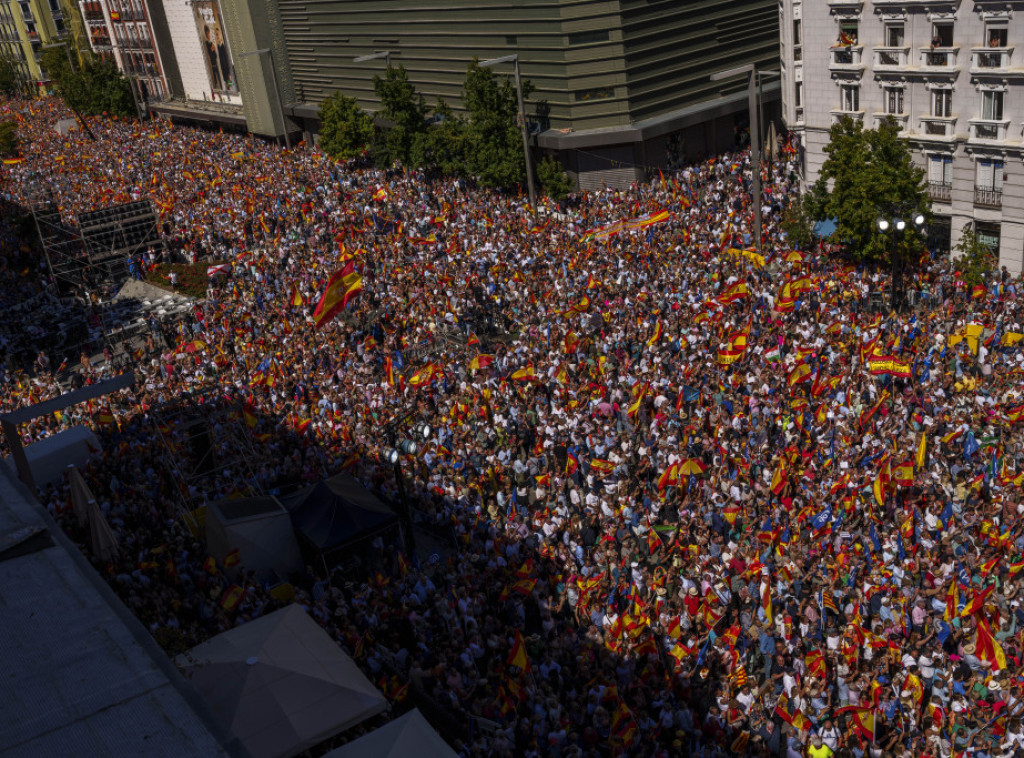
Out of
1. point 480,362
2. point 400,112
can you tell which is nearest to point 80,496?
point 480,362

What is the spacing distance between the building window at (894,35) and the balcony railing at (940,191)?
4280mm

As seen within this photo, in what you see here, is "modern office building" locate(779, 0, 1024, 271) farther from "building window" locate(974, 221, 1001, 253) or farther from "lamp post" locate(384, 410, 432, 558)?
"lamp post" locate(384, 410, 432, 558)

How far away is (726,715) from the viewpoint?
14.7 metres

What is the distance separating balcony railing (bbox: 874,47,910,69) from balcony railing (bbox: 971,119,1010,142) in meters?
3.12

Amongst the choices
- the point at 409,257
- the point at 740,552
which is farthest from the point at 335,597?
the point at 409,257

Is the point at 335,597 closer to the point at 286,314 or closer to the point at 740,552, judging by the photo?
the point at 740,552

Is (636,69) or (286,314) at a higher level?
Answer: (636,69)

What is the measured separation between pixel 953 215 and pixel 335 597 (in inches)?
856

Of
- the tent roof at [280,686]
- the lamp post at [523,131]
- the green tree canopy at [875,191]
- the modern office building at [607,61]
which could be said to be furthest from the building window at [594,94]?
the tent roof at [280,686]

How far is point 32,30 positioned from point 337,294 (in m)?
106

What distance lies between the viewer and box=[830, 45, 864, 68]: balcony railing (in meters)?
32.3

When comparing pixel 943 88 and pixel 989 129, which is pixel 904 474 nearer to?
pixel 989 129

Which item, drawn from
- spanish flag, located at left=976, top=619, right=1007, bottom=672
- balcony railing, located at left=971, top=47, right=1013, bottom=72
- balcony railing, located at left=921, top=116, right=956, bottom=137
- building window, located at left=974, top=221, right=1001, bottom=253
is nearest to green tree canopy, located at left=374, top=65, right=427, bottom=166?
balcony railing, located at left=921, top=116, right=956, bottom=137

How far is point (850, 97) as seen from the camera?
33375 mm
